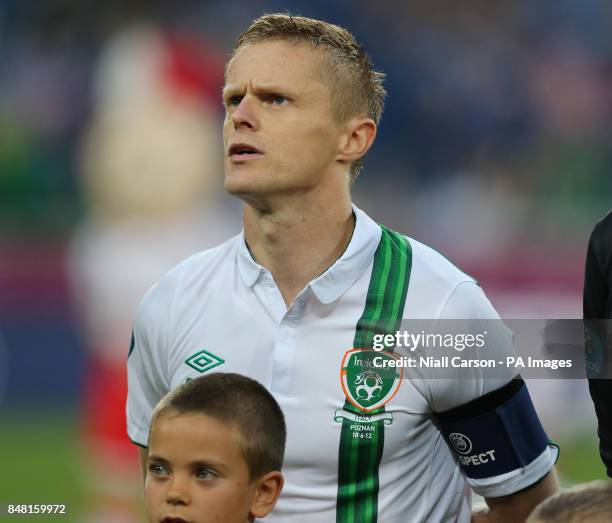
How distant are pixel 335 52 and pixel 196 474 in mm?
1110

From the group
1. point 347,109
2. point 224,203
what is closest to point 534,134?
point 224,203

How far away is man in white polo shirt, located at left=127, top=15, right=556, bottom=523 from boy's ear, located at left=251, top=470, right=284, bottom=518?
152 mm

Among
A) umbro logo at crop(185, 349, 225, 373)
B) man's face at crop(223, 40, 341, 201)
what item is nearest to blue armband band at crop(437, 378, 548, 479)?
umbro logo at crop(185, 349, 225, 373)

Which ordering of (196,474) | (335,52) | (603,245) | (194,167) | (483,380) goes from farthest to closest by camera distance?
1. (194,167)
2. (335,52)
3. (483,380)
4. (603,245)
5. (196,474)

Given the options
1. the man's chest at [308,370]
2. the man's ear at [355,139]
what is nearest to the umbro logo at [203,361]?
the man's chest at [308,370]

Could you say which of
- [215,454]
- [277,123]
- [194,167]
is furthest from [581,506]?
[194,167]

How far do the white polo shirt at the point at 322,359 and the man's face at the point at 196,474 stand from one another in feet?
0.80

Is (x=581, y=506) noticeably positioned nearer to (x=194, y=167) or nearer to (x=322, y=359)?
(x=322, y=359)

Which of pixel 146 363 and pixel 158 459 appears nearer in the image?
pixel 158 459

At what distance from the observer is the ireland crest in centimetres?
286

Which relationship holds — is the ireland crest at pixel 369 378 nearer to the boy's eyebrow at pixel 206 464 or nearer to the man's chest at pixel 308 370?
the man's chest at pixel 308 370

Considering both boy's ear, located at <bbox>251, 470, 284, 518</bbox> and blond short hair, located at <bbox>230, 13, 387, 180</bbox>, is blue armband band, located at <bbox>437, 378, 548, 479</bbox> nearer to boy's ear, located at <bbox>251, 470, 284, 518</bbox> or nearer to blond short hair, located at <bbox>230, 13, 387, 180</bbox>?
boy's ear, located at <bbox>251, 470, 284, 518</bbox>

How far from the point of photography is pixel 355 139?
310cm

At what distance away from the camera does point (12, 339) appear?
9.09 m
